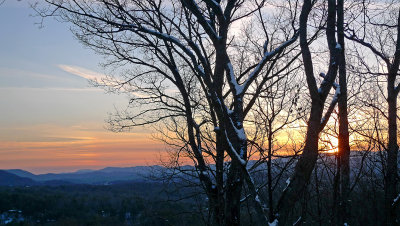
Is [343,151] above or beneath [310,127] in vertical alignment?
beneath

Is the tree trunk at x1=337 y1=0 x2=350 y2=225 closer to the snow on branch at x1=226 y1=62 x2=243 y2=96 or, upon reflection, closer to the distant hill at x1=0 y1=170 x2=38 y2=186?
the snow on branch at x1=226 y1=62 x2=243 y2=96

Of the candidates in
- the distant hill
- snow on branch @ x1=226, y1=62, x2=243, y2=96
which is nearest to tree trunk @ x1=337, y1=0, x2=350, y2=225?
snow on branch @ x1=226, y1=62, x2=243, y2=96

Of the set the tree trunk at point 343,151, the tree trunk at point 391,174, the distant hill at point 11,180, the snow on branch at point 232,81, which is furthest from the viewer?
the distant hill at point 11,180

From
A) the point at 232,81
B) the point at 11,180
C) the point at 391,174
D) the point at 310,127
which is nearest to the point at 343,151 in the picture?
the point at 310,127

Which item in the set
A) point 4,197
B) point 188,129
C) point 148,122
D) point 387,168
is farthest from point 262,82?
point 4,197

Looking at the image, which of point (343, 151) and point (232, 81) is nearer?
point (232, 81)

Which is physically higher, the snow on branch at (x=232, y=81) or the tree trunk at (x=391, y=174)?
the snow on branch at (x=232, y=81)

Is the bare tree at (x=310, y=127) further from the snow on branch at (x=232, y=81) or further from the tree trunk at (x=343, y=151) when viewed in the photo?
the tree trunk at (x=343, y=151)

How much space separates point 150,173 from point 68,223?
59.7 meters

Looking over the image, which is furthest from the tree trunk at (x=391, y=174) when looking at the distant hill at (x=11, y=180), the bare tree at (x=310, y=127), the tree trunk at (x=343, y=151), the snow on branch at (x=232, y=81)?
the distant hill at (x=11, y=180)

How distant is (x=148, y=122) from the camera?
10539 mm

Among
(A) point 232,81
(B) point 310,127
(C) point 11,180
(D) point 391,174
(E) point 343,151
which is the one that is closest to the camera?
(B) point 310,127

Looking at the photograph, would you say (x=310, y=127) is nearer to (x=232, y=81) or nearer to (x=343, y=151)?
(x=232, y=81)

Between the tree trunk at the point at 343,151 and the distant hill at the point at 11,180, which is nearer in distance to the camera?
the tree trunk at the point at 343,151
